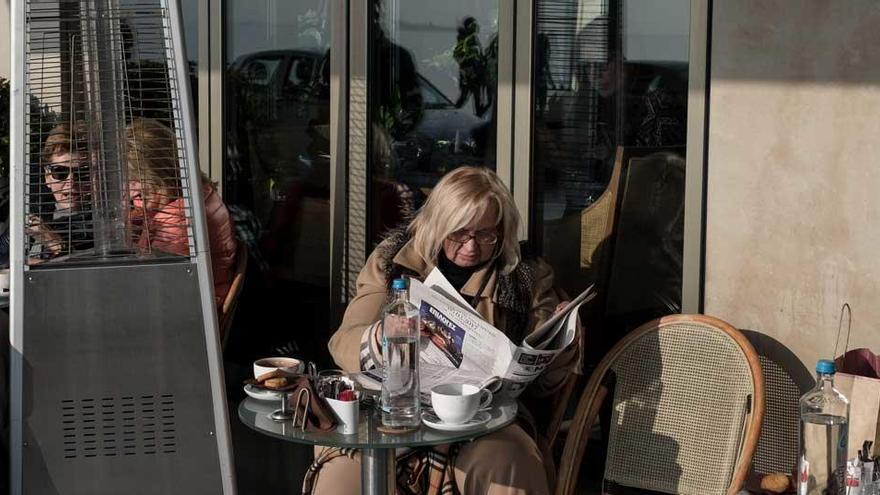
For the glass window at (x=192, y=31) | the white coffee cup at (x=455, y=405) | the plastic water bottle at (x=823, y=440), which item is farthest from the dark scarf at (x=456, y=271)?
the glass window at (x=192, y=31)

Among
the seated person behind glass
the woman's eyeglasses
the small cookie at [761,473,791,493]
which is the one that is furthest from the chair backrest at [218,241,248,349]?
the small cookie at [761,473,791,493]

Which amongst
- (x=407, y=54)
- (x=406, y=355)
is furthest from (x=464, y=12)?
(x=406, y=355)

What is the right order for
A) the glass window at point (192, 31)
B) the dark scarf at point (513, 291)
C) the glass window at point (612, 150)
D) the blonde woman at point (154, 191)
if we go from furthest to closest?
the glass window at point (192, 31) → the glass window at point (612, 150) → the dark scarf at point (513, 291) → the blonde woman at point (154, 191)

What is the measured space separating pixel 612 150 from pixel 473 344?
3.48 ft

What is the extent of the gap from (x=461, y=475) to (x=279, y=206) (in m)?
1.88

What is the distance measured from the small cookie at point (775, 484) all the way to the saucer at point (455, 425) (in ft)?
2.54

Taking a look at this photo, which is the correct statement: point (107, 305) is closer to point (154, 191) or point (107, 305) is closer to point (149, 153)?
point (154, 191)

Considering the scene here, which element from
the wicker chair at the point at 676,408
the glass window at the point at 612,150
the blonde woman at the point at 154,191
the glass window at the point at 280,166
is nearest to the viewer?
the wicker chair at the point at 676,408

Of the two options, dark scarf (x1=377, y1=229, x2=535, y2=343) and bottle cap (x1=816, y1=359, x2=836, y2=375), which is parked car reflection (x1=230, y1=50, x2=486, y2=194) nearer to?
dark scarf (x1=377, y1=229, x2=535, y2=343)

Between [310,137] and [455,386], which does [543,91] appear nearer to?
[310,137]

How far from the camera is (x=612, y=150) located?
152 inches

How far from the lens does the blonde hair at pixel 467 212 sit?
11.2 feet

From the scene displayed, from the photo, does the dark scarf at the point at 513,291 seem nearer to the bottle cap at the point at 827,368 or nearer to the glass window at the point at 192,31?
the bottle cap at the point at 827,368

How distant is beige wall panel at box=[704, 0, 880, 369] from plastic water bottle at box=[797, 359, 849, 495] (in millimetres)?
381
